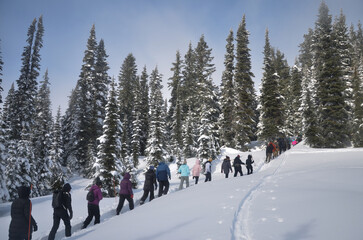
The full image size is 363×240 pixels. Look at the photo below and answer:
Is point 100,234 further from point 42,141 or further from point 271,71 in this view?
point 271,71

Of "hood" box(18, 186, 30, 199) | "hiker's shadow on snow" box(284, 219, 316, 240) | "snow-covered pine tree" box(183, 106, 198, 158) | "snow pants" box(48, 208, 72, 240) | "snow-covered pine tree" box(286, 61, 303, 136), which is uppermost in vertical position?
"snow-covered pine tree" box(286, 61, 303, 136)

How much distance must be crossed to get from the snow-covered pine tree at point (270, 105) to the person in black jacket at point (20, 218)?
31.5 metres

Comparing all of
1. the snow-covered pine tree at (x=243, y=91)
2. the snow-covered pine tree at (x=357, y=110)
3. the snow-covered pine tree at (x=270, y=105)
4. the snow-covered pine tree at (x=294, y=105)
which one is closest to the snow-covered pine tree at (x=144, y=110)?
the snow-covered pine tree at (x=243, y=91)

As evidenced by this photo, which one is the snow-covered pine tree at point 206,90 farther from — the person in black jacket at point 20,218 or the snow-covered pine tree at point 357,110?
the person in black jacket at point 20,218

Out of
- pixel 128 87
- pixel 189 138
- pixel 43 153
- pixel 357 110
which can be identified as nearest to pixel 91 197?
pixel 43 153

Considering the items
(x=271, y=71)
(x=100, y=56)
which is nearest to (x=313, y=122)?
(x=271, y=71)

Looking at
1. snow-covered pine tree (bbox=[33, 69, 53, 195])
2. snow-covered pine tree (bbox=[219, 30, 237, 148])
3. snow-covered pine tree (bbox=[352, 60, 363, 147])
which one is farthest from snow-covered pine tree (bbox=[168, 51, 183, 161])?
snow-covered pine tree (bbox=[352, 60, 363, 147])

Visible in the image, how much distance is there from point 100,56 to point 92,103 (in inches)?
→ 385

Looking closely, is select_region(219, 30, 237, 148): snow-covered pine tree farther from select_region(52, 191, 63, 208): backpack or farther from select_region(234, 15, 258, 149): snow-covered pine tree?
select_region(52, 191, 63, 208): backpack

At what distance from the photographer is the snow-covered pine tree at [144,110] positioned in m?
45.2

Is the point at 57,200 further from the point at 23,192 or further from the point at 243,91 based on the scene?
the point at 243,91

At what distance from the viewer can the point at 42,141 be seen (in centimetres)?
2991

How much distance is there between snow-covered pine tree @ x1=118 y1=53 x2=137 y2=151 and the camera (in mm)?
48472

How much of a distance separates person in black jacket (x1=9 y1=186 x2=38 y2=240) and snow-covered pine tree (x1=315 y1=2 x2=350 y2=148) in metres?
31.4
